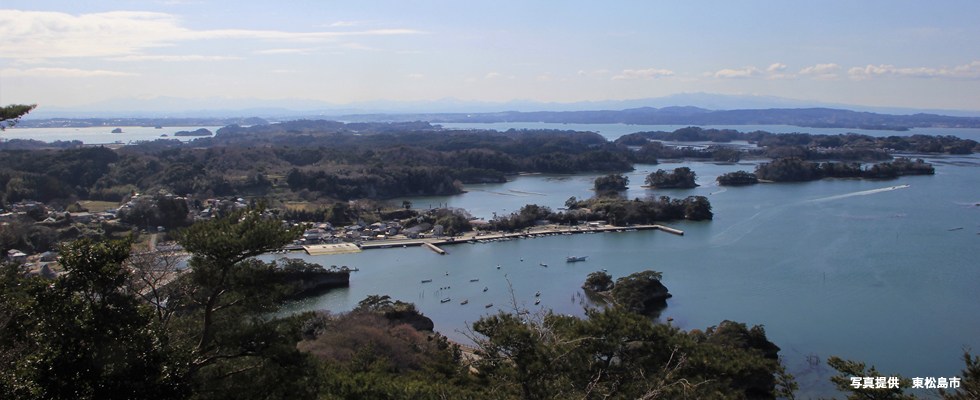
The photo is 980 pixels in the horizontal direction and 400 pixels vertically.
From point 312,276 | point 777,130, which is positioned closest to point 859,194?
point 312,276

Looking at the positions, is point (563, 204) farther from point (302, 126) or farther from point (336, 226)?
point (302, 126)

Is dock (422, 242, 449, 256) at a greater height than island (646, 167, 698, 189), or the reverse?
island (646, 167, 698, 189)

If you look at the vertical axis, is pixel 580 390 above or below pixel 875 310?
above

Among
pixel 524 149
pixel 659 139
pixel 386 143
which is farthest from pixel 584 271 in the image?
pixel 659 139

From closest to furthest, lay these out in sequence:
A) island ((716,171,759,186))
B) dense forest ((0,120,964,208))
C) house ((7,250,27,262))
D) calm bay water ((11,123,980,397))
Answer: calm bay water ((11,123,980,397)) < house ((7,250,27,262)) < dense forest ((0,120,964,208)) < island ((716,171,759,186))

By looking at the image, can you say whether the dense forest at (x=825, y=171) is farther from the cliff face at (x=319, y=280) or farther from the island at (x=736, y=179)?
the cliff face at (x=319, y=280)

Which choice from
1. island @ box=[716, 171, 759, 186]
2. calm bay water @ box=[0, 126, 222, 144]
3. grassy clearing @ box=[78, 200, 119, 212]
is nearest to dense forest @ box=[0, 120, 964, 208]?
grassy clearing @ box=[78, 200, 119, 212]

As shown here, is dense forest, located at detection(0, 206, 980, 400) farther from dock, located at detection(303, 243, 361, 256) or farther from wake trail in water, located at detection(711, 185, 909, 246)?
wake trail in water, located at detection(711, 185, 909, 246)
